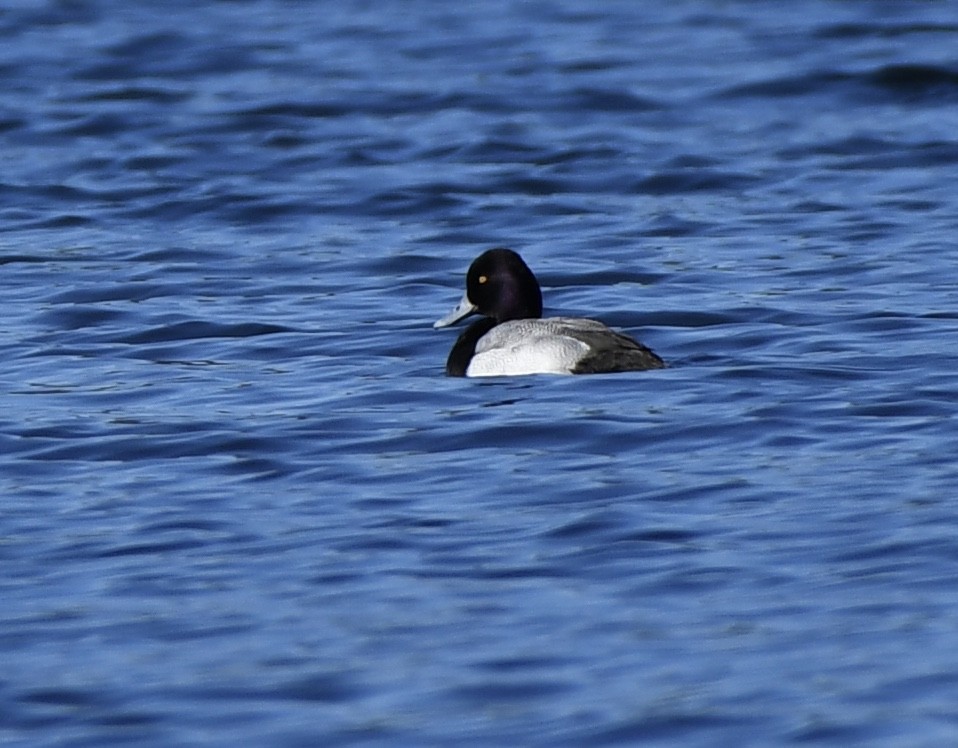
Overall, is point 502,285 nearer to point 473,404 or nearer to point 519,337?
point 519,337

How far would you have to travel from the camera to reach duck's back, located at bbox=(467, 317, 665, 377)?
11.0 m

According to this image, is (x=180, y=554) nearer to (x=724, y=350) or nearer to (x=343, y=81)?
(x=724, y=350)

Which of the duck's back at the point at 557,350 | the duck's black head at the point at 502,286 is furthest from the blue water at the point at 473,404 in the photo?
the duck's black head at the point at 502,286

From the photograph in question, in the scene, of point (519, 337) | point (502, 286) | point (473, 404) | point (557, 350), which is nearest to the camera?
point (473, 404)

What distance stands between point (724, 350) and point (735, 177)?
551cm

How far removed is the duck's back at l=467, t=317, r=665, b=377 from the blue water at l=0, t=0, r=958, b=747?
0.45ft

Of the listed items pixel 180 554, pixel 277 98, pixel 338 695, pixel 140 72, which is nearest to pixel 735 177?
pixel 277 98

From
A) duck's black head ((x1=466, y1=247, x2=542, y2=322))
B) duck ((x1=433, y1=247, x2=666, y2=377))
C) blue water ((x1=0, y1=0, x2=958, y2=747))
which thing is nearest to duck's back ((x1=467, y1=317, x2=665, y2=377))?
duck ((x1=433, y1=247, x2=666, y2=377))

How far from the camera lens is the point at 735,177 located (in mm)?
17172

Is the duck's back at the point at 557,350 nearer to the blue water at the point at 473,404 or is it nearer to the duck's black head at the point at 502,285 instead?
the blue water at the point at 473,404

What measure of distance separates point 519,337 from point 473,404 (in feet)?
2.85

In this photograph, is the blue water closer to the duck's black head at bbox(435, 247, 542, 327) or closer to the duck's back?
the duck's back

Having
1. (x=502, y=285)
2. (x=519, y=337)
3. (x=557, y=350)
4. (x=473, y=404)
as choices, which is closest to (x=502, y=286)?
(x=502, y=285)

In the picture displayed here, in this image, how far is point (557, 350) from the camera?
11.2 m
